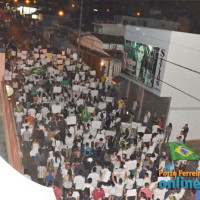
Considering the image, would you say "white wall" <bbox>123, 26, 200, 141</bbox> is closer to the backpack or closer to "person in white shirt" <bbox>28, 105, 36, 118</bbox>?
"person in white shirt" <bbox>28, 105, 36, 118</bbox>

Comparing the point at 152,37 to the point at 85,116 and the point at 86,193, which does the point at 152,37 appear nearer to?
the point at 85,116

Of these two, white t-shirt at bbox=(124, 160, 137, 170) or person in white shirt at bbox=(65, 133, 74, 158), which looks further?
person in white shirt at bbox=(65, 133, 74, 158)

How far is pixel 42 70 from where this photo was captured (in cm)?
1386

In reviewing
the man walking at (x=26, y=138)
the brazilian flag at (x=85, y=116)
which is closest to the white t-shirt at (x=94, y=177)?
the man walking at (x=26, y=138)

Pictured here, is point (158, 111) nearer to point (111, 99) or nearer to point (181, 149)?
point (111, 99)

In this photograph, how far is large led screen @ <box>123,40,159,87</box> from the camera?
48.2ft

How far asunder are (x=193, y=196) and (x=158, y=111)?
7577mm

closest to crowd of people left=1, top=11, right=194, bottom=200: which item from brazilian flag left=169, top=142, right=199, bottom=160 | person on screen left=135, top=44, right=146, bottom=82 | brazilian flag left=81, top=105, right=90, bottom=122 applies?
brazilian flag left=81, top=105, right=90, bottom=122

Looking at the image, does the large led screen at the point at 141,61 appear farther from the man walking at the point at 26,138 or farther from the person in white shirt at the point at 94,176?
the person in white shirt at the point at 94,176

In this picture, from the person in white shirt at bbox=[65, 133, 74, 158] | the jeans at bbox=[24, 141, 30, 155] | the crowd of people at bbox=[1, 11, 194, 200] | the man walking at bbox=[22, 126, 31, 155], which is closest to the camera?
the crowd of people at bbox=[1, 11, 194, 200]

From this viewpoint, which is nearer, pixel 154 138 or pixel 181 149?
pixel 181 149

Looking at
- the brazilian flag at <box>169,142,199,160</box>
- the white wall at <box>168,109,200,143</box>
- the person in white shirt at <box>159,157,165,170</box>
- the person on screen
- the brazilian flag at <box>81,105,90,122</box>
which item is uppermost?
the person on screen

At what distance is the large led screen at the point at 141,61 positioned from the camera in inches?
579

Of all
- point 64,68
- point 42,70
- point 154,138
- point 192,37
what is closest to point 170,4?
point 64,68
